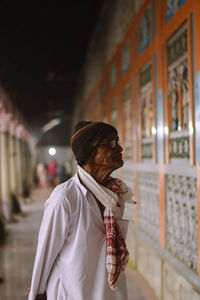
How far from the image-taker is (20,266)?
4875 millimetres

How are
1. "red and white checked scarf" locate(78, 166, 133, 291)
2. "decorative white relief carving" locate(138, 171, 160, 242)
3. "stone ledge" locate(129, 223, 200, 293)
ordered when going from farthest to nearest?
"decorative white relief carving" locate(138, 171, 160, 242)
"stone ledge" locate(129, 223, 200, 293)
"red and white checked scarf" locate(78, 166, 133, 291)

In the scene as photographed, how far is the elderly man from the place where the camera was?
160 centimetres

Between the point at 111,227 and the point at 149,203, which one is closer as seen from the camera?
the point at 111,227

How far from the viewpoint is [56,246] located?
1623mm

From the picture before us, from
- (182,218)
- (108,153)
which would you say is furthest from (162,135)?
(108,153)

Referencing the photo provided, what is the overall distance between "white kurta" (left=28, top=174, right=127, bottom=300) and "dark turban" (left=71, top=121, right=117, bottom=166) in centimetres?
16

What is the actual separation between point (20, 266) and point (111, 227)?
12.1 ft

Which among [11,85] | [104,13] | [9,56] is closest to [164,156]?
[104,13]

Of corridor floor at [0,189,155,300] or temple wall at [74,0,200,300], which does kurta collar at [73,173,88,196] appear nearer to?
corridor floor at [0,189,155,300]

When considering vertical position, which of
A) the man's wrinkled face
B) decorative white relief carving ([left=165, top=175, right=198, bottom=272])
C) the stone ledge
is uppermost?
the man's wrinkled face

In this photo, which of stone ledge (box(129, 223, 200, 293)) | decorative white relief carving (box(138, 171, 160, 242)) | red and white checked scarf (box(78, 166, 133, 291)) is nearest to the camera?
red and white checked scarf (box(78, 166, 133, 291))

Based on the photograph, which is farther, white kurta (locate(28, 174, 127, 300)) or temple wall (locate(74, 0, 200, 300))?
temple wall (locate(74, 0, 200, 300))

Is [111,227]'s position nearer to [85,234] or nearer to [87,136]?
[85,234]

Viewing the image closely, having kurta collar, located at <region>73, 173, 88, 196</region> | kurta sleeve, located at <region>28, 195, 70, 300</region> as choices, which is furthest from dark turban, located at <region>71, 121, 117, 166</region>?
kurta sleeve, located at <region>28, 195, 70, 300</region>
